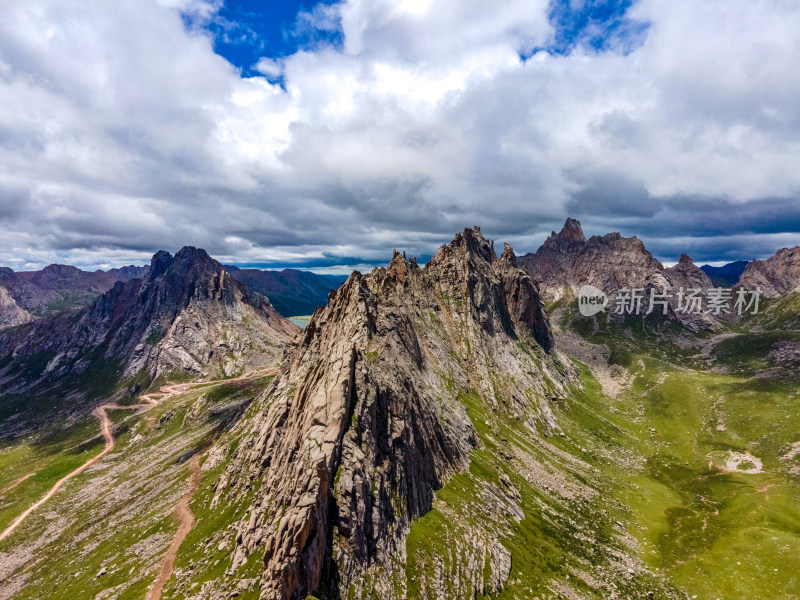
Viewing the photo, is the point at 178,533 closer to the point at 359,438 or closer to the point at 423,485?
the point at 359,438

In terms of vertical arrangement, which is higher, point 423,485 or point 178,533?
point 423,485

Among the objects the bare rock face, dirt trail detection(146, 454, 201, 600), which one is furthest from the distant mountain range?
dirt trail detection(146, 454, 201, 600)

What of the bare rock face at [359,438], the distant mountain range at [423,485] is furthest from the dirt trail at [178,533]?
the bare rock face at [359,438]

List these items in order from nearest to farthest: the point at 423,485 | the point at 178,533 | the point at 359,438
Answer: the point at 359,438
the point at 423,485
the point at 178,533

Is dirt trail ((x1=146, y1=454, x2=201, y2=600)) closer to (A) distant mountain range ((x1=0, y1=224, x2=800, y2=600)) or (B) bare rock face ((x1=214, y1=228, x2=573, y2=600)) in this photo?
(A) distant mountain range ((x1=0, y1=224, x2=800, y2=600))

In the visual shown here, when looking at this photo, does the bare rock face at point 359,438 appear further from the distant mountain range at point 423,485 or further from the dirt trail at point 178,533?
the dirt trail at point 178,533

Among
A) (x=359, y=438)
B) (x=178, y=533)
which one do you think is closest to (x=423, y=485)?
(x=359, y=438)
